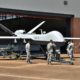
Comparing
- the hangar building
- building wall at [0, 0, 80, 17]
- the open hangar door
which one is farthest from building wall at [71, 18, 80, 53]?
building wall at [0, 0, 80, 17]

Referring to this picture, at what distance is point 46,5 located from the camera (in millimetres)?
47375

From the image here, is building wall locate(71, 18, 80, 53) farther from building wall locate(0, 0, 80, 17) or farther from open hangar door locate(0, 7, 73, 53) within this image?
building wall locate(0, 0, 80, 17)

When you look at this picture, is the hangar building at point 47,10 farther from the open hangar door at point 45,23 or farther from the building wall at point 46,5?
the open hangar door at point 45,23

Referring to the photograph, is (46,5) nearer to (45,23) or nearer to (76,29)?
(76,29)

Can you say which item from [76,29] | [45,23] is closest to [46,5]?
[76,29]

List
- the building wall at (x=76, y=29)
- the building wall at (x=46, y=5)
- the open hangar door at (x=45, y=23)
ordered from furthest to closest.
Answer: the open hangar door at (x=45, y=23) < the building wall at (x=76, y=29) < the building wall at (x=46, y=5)

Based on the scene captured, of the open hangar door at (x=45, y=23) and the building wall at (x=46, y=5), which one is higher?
the building wall at (x=46, y=5)

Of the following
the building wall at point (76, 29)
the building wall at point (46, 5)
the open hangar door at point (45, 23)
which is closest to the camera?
the building wall at point (46, 5)

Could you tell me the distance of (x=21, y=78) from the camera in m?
17.0

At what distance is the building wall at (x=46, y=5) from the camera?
43647mm

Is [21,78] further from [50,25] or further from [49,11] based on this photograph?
[50,25]

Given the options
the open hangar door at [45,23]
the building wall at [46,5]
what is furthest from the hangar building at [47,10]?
the open hangar door at [45,23]

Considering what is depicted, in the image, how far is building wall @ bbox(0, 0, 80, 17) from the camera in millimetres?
43647

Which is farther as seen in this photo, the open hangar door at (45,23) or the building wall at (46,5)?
the open hangar door at (45,23)
